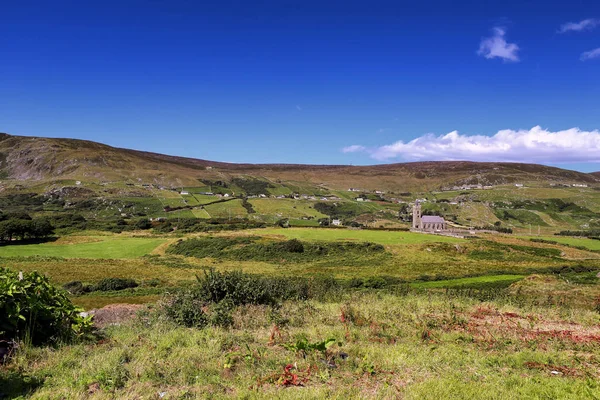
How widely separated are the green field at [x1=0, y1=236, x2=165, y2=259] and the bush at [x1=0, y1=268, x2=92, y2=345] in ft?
191

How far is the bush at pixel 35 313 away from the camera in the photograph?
779cm

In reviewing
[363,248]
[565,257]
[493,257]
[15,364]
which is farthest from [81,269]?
[565,257]

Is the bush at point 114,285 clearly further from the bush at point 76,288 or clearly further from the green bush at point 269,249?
the green bush at point 269,249

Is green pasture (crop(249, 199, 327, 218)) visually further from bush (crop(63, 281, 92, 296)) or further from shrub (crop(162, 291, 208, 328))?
shrub (crop(162, 291, 208, 328))

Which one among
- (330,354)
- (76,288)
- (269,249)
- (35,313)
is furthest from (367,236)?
(35,313)

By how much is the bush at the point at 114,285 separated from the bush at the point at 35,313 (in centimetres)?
3028

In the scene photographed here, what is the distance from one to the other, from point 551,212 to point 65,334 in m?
164

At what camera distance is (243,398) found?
607cm

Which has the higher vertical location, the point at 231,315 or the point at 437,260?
the point at 231,315

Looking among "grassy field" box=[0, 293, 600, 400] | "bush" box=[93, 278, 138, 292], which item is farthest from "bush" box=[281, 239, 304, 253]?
"grassy field" box=[0, 293, 600, 400]

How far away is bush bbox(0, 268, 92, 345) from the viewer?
25.6ft

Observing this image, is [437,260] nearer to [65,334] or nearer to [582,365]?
[582,365]

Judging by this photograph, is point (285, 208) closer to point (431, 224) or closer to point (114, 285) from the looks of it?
point (431, 224)

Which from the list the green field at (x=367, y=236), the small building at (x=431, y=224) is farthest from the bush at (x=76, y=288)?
the small building at (x=431, y=224)
